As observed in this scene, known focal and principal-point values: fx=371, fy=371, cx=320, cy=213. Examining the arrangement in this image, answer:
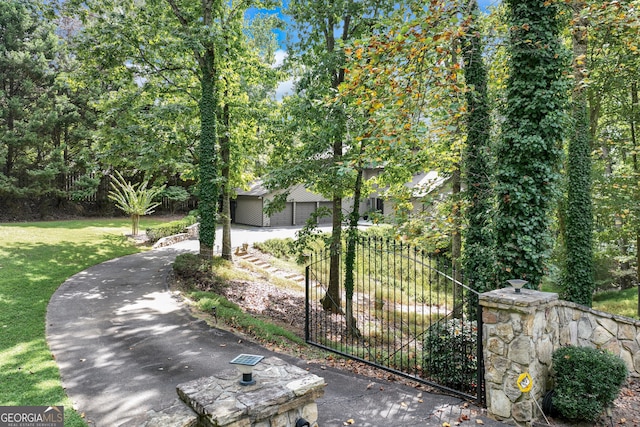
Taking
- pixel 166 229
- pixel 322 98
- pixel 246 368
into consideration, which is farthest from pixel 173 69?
pixel 246 368

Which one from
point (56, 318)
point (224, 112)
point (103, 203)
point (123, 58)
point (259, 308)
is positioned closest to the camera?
point (56, 318)

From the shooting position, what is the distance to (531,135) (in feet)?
16.7

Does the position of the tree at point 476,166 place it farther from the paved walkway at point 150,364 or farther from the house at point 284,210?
the house at point 284,210

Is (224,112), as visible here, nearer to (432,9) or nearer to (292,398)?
(432,9)

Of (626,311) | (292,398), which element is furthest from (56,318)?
(626,311)

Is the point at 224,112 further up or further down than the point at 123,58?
further down

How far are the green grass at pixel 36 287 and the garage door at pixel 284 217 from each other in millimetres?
10138

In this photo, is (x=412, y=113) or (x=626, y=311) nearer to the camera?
(x=412, y=113)

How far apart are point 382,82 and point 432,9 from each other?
→ 3.72 ft

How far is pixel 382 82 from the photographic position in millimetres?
5137

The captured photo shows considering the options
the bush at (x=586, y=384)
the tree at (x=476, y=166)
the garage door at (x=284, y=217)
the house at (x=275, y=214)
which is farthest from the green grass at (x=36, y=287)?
the garage door at (x=284, y=217)

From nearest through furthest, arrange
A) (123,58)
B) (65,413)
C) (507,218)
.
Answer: (65,413) → (507,218) → (123,58)

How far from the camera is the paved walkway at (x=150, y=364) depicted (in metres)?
4.50

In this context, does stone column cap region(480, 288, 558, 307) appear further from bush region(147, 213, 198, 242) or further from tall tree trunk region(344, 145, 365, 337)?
bush region(147, 213, 198, 242)
